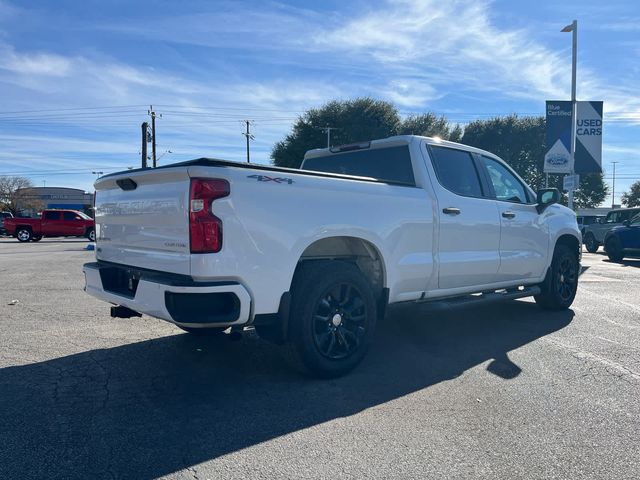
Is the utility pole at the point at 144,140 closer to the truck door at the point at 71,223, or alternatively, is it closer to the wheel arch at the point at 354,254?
the truck door at the point at 71,223

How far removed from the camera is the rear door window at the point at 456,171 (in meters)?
5.64

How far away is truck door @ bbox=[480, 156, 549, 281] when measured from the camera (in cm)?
627

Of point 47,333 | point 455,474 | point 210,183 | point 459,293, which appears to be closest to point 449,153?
point 459,293

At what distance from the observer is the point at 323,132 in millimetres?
39625

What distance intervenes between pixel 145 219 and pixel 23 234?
1165 inches

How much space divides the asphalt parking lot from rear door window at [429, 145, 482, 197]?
1636 mm

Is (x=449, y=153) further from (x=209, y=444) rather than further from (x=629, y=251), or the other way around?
(x=629, y=251)

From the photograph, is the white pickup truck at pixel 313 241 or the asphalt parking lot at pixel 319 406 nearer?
the asphalt parking lot at pixel 319 406

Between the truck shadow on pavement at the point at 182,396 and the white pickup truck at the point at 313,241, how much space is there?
1.28ft

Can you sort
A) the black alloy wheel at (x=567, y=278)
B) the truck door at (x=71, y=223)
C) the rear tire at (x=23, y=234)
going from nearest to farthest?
the black alloy wheel at (x=567, y=278)
the rear tire at (x=23, y=234)
the truck door at (x=71, y=223)

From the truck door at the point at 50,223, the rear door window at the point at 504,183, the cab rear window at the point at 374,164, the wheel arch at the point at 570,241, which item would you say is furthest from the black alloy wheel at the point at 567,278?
the truck door at the point at 50,223

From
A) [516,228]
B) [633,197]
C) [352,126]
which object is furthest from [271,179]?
[633,197]

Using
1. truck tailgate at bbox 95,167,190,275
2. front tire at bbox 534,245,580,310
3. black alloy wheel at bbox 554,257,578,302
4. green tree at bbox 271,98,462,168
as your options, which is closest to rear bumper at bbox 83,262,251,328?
truck tailgate at bbox 95,167,190,275

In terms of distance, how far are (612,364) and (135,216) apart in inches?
173
